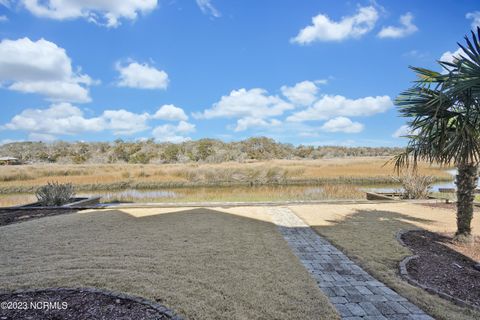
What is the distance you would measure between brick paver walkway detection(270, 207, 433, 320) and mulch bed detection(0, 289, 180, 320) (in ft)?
5.99

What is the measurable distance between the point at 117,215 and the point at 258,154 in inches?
1663

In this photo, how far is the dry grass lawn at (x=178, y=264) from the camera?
296 centimetres

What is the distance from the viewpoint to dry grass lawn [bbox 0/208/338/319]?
296 cm

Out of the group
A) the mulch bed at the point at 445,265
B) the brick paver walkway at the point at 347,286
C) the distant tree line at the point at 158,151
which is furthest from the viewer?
the distant tree line at the point at 158,151

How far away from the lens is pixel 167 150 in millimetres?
46375

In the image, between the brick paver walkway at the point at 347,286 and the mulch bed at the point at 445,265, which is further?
the mulch bed at the point at 445,265

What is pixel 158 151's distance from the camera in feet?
159

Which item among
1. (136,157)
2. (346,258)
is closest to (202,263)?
(346,258)

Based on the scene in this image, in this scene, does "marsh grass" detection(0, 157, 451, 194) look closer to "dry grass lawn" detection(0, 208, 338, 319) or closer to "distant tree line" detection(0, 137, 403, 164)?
"dry grass lawn" detection(0, 208, 338, 319)

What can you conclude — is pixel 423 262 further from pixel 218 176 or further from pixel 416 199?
pixel 218 176

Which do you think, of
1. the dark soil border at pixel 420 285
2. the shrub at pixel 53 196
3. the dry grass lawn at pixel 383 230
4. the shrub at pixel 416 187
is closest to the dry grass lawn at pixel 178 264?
the dry grass lawn at pixel 383 230

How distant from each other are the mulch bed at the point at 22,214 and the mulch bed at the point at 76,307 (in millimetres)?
5325

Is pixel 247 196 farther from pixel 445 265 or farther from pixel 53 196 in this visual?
pixel 445 265

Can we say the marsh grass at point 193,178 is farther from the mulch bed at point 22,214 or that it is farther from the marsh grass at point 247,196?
the mulch bed at point 22,214
